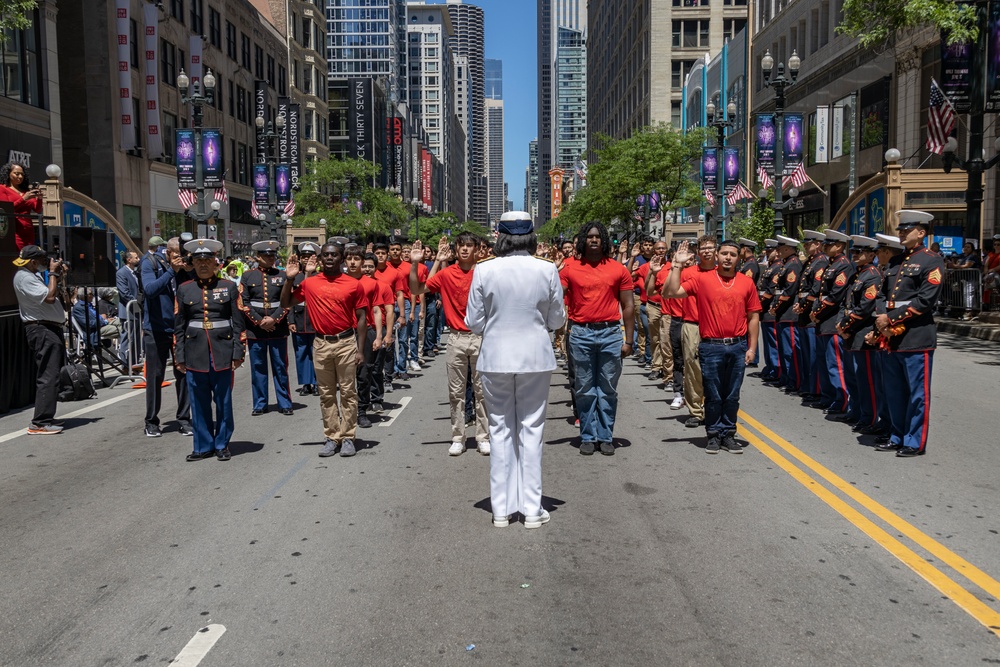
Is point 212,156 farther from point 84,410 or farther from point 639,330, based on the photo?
point 84,410

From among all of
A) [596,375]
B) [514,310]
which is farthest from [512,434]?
[596,375]

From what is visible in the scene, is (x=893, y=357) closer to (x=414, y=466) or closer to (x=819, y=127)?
(x=414, y=466)

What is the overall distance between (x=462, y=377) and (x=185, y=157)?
91.5 ft

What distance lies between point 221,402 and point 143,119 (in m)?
36.7

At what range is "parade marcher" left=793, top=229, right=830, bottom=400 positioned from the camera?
11352mm

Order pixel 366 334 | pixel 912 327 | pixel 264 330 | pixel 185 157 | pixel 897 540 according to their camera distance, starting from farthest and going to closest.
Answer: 1. pixel 185 157
2. pixel 264 330
3. pixel 366 334
4. pixel 912 327
5. pixel 897 540

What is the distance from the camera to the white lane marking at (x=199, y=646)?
4.16 metres

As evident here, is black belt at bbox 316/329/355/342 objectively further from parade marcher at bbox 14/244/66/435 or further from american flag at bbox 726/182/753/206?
american flag at bbox 726/182/753/206

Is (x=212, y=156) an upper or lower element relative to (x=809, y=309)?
upper

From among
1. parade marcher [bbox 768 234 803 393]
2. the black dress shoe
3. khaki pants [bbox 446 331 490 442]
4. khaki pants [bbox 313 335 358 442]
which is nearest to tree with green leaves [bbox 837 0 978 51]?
parade marcher [bbox 768 234 803 393]

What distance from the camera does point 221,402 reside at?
873 centimetres

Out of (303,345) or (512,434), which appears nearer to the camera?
(512,434)

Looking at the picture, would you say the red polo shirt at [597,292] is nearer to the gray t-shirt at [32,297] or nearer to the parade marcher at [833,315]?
the parade marcher at [833,315]

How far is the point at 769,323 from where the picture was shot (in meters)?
13.0
